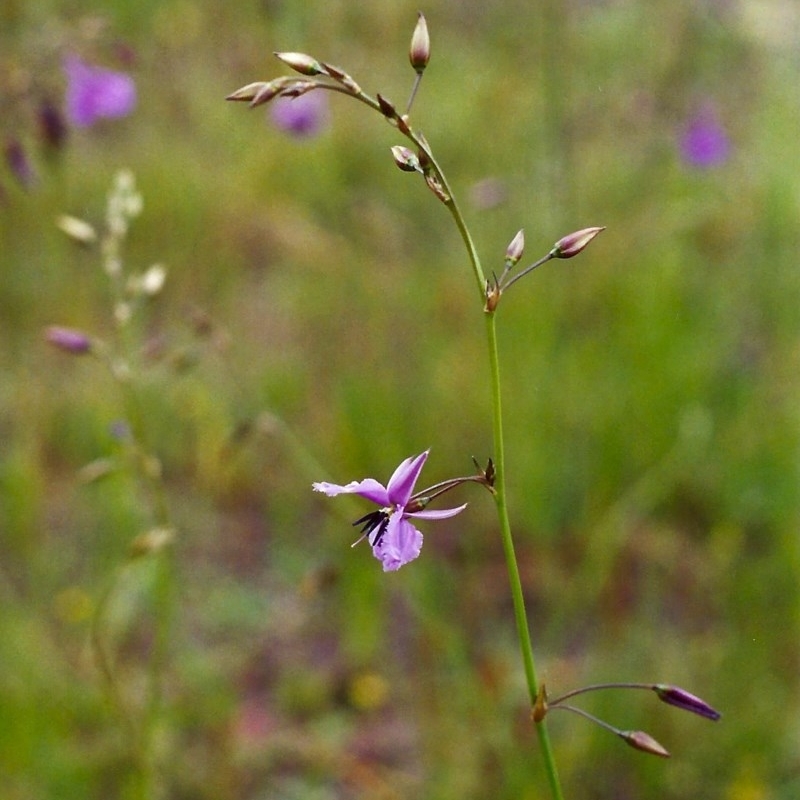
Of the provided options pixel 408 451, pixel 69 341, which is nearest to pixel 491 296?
pixel 69 341

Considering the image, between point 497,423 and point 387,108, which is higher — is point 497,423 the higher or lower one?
the lower one

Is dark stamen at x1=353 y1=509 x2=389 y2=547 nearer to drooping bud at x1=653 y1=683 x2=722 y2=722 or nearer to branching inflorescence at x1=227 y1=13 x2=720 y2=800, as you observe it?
branching inflorescence at x1=227 y1=13 x2=720 y2=800

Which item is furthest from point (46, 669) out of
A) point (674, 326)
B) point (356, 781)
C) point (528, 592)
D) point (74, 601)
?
point (674, 326)

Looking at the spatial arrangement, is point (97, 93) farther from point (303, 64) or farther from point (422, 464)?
point (422, 464)

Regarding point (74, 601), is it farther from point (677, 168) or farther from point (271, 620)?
point (677, 168)

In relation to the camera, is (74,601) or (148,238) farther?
(148,238)

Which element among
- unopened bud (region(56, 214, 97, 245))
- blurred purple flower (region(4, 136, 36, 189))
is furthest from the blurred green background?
unopened bud (region(56, 214, 97, 245))
